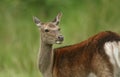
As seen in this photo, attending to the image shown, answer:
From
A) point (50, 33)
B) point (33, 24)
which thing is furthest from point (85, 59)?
point (33, 24)

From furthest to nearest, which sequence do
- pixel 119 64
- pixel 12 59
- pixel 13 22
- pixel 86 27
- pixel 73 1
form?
pixel 73 1
pixel 13 22
pixel 86 27
pixel 12 59
pixel 119 64

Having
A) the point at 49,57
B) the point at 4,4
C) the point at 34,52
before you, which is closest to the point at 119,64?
the point at 49,57

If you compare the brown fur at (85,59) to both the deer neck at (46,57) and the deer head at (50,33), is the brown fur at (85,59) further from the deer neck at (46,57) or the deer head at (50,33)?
the deer head at (50,33)

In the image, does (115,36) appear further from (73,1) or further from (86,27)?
(73,1)

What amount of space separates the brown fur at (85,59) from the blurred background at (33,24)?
6.88 feet

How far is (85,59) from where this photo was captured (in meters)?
9.61

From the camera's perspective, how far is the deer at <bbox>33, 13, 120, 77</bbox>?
9273mm

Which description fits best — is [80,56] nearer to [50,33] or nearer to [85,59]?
[85,59]

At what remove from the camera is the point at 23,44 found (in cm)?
1320

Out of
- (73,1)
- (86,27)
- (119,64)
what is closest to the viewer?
(119,64)

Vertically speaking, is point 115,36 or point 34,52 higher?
point 115,36

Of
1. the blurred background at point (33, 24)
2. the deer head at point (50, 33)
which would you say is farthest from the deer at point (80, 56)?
the blurred background at point (33, 24)

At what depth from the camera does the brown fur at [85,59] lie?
9328 mm

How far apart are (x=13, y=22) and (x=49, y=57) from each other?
15.5ft
